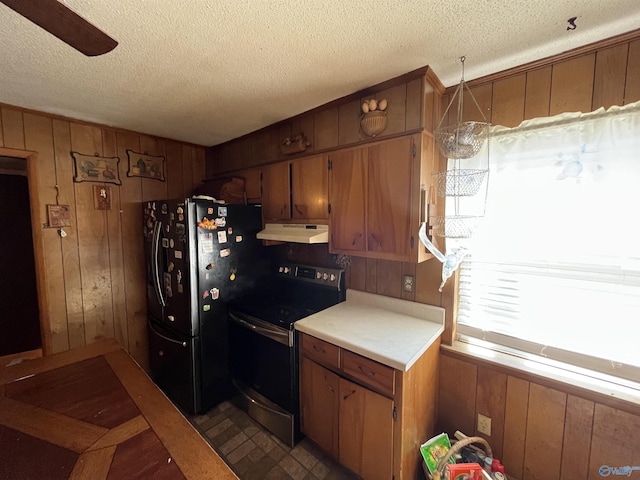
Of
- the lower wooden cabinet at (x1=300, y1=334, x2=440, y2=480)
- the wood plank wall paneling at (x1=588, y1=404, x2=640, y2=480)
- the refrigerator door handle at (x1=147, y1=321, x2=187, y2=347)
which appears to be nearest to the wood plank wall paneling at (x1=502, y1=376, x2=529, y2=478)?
the wood plank wall paneling at (x1=588, y1=404, x2=640, y2=480)

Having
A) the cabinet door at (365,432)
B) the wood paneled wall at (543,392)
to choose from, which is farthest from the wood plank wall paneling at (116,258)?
the wood paneled wall at (543,392)

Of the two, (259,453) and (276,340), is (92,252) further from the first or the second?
(259,453)

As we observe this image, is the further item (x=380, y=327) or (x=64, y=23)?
(x=380, y=327)

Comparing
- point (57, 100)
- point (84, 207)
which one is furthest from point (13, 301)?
point (57, 100)

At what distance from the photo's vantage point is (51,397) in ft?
3.64

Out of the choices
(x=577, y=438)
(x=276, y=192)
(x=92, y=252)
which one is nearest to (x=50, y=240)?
(x=92, y=252)

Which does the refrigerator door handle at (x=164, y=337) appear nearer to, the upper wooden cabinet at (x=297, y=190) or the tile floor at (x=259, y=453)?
the tile floor at (x=259, y=453)

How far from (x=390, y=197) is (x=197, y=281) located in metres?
1.53

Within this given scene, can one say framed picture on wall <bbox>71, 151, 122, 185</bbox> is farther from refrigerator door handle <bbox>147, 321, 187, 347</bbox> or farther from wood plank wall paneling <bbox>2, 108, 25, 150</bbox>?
refrigerator door handle <bbox>147, 321, 187, 347</bbox>

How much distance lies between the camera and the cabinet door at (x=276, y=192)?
216 centimetres

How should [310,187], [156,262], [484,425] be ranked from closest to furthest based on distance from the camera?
[484,425], [310,187], [156,262]

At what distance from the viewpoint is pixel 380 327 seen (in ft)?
5.32

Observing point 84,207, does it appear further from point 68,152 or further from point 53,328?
point 53,328

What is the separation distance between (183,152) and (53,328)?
192 centimetres
